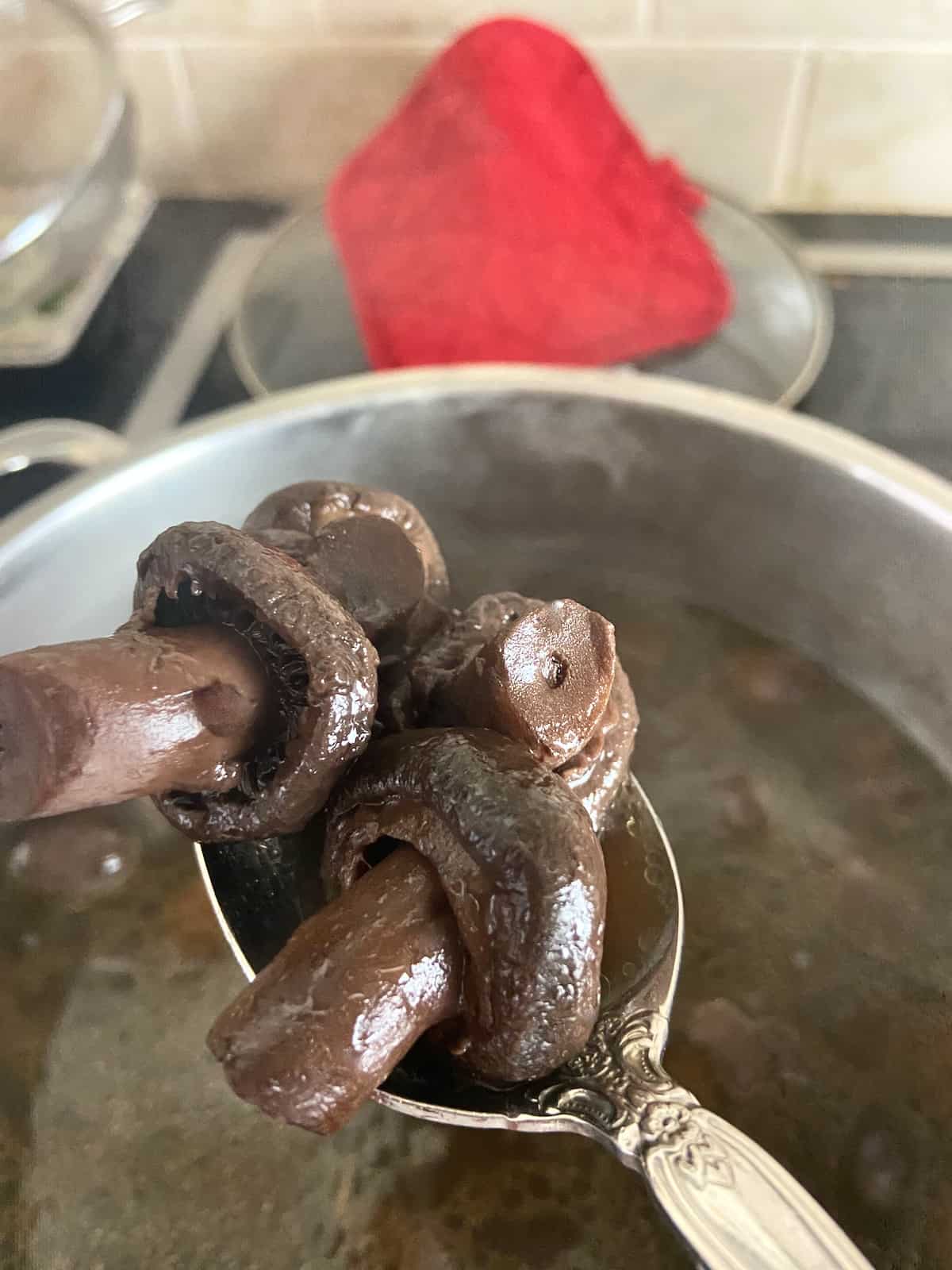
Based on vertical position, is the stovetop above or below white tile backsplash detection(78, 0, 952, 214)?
below

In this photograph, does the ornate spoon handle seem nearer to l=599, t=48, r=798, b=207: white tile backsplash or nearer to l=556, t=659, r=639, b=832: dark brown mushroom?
l=556, t=659, r=639, b=832: dark brown mushroom

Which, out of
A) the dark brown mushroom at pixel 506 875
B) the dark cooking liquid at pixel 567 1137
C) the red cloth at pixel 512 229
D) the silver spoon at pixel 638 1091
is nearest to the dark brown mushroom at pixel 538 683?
the dark brown mushroom at pixel 506 875

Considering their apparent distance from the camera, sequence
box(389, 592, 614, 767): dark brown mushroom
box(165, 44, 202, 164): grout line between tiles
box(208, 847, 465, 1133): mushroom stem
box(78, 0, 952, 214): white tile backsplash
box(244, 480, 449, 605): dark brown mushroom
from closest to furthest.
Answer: box(208, 847, 465, 1133): mushroom stem, box(389, 592, 614, 767): dark brown mushroom, box(244, 480, 449, 605): dark brown mushroom, box(78, 0, 952, 214): white tile backsplash, box(165, 44, 202, 164): grout line between tiles

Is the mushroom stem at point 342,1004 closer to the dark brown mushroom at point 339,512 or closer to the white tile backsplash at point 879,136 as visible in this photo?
the dark brown mushroom at point 339,512

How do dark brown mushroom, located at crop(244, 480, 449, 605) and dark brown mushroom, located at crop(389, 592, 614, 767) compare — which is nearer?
dark brown mushroom, located at crop(389, 592, 614, 767)

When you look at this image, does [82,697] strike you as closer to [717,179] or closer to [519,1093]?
[519,1093]

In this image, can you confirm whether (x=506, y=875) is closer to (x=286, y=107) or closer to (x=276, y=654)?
(x=276, y=654)

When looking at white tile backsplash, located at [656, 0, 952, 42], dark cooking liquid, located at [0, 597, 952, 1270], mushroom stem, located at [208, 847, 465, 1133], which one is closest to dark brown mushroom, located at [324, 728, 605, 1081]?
mushroom stem, located at [208, 847, 465, 1133]

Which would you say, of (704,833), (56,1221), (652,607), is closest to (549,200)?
(652,607)
